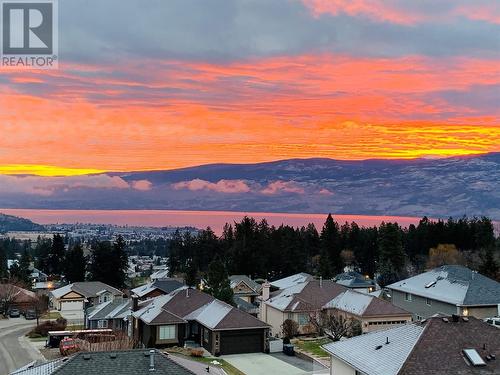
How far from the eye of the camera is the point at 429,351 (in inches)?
1011

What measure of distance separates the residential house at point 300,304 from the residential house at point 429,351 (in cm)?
2530

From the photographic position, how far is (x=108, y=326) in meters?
60.9

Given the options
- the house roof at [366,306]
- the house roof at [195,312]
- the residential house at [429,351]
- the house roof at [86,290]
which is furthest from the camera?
the house roof at [86,290]

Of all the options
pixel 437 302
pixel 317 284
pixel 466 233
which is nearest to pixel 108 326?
pixel 317 284

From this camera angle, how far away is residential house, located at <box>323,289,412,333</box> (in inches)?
1939

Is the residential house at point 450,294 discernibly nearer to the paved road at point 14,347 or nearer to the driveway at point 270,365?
the driveway at point 270,365

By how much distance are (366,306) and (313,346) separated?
5.56 metres

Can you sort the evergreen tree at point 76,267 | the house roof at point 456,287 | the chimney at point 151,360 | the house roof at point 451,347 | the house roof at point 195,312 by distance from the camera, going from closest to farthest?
the chimney at point 151,360 → the house roof at point 451,347 → the house roof at point 195,312 → the house roof at point 456,287 → the evergreen tree at point 76,267

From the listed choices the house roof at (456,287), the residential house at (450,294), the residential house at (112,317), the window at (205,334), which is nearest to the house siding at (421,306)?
the residential house at (450,294)

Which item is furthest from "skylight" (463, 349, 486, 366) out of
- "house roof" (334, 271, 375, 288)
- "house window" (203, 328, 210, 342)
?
"house roof" (334, 271, 375, 288)

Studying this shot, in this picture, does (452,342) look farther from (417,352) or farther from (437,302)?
(437,302)

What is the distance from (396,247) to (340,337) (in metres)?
48.7

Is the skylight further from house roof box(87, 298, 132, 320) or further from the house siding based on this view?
house roof box(87, 298, 132, 320)

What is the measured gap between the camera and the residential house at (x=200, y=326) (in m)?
46.4
